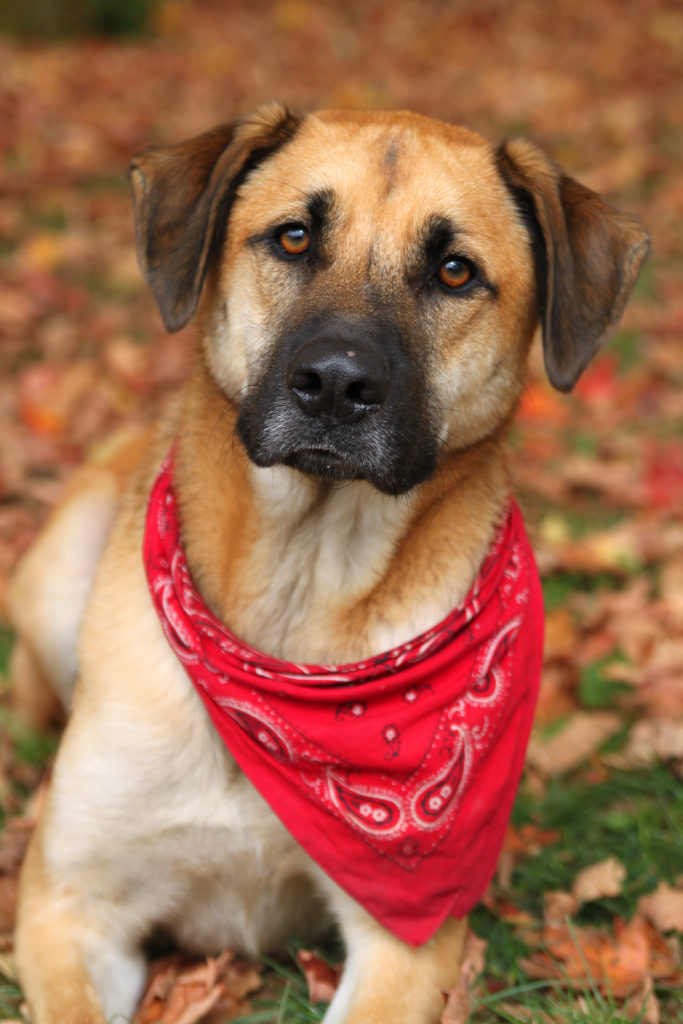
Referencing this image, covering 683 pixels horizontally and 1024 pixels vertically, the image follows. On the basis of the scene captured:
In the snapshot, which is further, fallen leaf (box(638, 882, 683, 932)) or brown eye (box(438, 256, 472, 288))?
fallen leaf (box(638, 882, 683, 932))

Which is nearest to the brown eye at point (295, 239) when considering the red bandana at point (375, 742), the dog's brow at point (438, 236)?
the dog's brow at point (438, 236)

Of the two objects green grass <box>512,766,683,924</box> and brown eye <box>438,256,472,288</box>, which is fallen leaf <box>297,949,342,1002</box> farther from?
brown eye <box>438,256,472,288</box>

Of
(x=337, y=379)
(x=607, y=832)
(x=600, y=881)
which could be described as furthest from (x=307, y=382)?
(x=607, y=832)

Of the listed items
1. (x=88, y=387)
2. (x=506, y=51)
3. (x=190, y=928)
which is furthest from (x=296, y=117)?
(x=506, y=51)

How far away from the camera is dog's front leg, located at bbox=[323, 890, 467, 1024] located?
272 centimetres

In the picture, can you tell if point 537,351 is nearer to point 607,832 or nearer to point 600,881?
point 607,832

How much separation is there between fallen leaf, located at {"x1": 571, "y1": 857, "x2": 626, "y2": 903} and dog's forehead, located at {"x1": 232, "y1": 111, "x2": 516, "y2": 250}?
1937 millimetres

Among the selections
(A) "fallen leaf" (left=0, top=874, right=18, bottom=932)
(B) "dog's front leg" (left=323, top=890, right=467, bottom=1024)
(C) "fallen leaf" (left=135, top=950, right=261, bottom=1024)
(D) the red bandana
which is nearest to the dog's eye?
(D) the red bandana

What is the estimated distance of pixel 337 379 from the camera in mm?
2508

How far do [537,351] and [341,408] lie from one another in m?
4.82

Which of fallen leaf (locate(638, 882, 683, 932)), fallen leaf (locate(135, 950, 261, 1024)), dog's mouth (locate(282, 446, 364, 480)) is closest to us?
dog's mouth (locate(282, 446, 364, 480))

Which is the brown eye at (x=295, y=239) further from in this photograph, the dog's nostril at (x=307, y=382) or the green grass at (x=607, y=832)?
the green grass at (x=607, y=832)

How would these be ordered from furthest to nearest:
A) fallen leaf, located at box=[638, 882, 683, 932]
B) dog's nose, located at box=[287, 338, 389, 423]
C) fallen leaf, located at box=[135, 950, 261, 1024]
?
fallen leaf, located at box=[638, 882, 683, 932] < fallen leaf, located at box=[135, 950, 261, 1024] < dog's nose, located at box=[287, 338, 389, 423]

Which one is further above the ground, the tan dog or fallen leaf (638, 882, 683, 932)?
the tan dog
